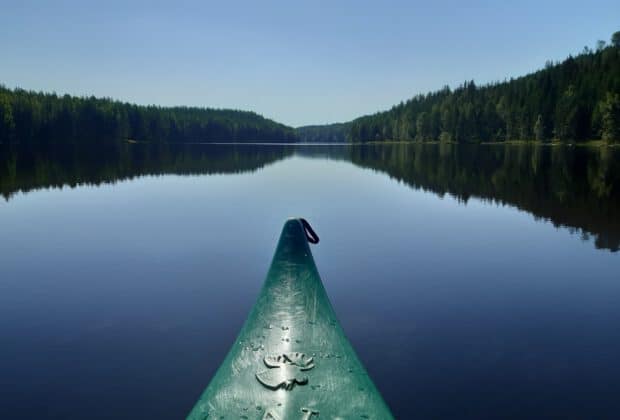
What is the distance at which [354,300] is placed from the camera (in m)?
16.4

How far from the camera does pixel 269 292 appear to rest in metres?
9.98

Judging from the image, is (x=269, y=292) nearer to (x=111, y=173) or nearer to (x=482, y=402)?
(x=482, y=402)

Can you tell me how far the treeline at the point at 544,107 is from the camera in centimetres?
11025

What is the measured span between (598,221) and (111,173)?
56.2 meters

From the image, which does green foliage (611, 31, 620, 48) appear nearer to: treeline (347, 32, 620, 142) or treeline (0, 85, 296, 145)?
treeline (347, 32, 620, 142)

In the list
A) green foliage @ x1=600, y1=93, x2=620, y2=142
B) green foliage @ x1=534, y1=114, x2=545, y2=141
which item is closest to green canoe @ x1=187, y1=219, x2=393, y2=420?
green foliage @ x1=600, y1=93, x2=620, y2=142

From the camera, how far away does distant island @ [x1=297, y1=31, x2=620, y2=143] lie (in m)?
110

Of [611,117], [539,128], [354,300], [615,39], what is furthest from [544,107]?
[354,300]

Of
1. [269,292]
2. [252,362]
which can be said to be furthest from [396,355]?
[252,362]

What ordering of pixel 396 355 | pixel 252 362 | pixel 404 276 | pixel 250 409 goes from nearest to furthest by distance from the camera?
1. pixel 250 409
2. pixel 252 362
3. pixel 396 355
4. pixel 404 276

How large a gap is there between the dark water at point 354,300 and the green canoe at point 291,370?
291 centimetres

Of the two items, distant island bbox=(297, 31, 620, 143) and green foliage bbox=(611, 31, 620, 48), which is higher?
green foliage bbox=(611, 31, 620, 48)

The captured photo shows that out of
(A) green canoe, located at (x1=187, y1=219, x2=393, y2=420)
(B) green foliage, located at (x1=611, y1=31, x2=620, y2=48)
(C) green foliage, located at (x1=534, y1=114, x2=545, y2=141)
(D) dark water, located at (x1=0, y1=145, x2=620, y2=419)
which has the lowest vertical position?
(D) dark water, located at (x1=0, y1=145, x2=620, y2=419)

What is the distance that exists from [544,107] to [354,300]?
130 m
